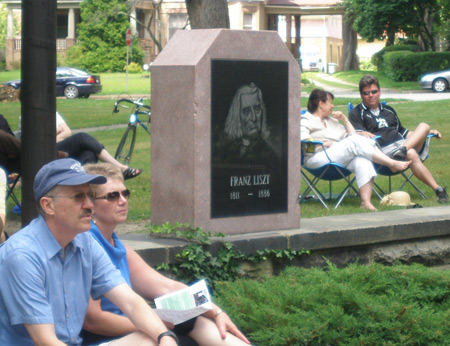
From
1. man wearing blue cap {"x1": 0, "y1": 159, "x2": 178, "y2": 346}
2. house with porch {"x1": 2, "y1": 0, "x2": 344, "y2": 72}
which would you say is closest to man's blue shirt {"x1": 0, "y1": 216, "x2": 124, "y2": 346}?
man wearing blue cap {"x1": 0, "y1": 159, "x2": 178, "y2": 346}

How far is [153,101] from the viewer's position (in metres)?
6.52

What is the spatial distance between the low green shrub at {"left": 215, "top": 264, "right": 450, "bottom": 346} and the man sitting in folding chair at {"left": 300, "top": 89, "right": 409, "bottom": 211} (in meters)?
2.54

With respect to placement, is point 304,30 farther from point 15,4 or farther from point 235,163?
point 235,163

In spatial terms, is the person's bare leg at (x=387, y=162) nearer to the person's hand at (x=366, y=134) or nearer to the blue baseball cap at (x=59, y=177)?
the person's hand at (x=366, y=134)

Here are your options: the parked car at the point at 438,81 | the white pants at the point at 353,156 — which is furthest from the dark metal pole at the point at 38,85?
the parked car at the point at 438,81

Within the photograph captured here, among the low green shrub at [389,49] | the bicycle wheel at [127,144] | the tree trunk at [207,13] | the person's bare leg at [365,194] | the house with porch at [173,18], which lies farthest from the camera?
the house with porch at [173,18]

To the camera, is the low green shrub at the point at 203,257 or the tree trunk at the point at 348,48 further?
the tree trunk at the point at 348,48

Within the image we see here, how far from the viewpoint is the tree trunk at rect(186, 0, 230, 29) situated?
46.0 ft

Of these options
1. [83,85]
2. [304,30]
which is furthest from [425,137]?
[304,30]

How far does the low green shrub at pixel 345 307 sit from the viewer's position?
516cm

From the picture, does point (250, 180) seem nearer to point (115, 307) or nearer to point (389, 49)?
point (115, 307)

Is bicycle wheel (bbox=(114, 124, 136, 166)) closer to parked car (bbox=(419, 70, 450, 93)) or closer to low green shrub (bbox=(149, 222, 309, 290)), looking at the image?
low green shrub (bbox=(149, 222, 309, 290))

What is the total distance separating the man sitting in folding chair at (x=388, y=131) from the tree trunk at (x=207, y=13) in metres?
4.84

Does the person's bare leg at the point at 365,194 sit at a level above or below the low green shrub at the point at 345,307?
above
